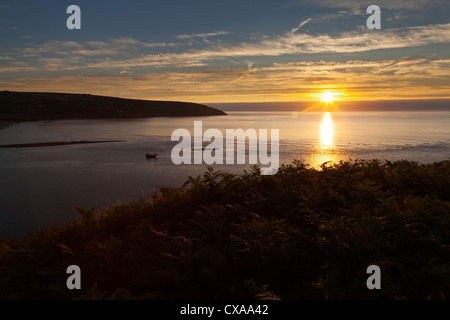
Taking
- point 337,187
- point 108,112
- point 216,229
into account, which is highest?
point 108,112

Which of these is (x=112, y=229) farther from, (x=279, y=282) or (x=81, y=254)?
(x=279, y=282)

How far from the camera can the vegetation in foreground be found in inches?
219

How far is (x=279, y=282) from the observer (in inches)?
241

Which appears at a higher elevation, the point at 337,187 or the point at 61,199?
the point at 337,187

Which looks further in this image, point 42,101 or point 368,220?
point 42,101

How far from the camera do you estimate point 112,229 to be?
30.4ft

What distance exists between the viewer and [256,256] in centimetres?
650

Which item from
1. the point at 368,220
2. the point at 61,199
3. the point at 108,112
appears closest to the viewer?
the point at 368,220

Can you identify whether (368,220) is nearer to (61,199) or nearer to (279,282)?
(279,282)

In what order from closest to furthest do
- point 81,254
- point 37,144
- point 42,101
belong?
1. point 81,254
2. point 37,144
3. point 42,101

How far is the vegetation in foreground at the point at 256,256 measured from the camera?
5566mm
